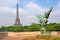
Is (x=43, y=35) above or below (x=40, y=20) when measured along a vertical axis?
below

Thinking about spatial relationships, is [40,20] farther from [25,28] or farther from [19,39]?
[25,28]

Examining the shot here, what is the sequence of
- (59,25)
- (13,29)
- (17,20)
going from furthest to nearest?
(17,20)
(13,29)
(59,25)

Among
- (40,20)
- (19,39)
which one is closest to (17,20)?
(19,39)

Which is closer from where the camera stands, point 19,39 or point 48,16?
point 48,16

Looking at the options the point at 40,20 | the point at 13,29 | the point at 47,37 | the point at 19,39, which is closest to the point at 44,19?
the point at 40,20

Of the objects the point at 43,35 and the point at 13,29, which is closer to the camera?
the point at 43,35

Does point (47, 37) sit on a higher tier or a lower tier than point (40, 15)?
lower

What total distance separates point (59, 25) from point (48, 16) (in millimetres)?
23814

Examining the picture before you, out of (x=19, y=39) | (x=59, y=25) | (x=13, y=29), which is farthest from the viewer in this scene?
(x=13, y=29)

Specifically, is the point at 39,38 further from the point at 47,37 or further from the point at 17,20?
the point at 17,20

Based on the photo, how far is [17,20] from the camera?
68.1m

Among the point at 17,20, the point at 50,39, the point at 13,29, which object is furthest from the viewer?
the point at 17,20

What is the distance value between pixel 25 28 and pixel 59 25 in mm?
10724

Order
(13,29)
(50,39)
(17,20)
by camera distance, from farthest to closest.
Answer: (17,20) → (13,29) → (50,39)
